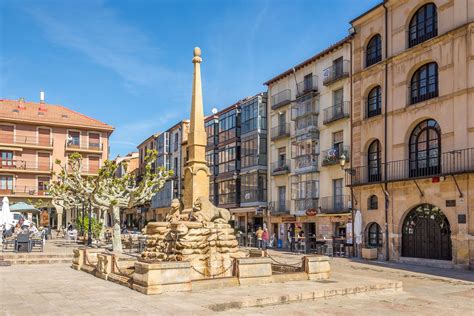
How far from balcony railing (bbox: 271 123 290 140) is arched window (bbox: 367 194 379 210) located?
10.8 meters

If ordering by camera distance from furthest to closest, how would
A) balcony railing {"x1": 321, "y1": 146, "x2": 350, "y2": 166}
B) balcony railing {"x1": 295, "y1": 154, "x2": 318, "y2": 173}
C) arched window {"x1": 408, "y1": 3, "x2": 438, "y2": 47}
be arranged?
balcony railing {"x1": 295, "y1": 154, "x2": 318, "y2": 173} < balcony railing {"x1": 321, "y1": 146, "x2": 350, "y2": 166} < arched window {"x1": 408, "y1": 3, "x2": 438, "y2": 47}

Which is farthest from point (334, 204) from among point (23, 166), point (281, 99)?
point (23, 166)

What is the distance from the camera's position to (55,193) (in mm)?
36938

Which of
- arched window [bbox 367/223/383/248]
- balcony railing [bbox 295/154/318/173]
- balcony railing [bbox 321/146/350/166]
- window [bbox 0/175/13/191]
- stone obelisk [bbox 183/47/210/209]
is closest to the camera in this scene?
stone obelisk [bbox 183/47/210/209]

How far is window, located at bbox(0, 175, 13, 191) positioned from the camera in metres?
54.2

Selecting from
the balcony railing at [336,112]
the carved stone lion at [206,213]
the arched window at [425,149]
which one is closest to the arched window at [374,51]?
the balcony railing at [336,112]

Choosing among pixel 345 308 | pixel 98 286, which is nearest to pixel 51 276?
pixel 98 286

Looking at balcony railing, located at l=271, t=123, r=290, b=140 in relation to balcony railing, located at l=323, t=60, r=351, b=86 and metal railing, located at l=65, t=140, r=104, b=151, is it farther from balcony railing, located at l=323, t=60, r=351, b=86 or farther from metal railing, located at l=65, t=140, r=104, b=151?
metal railing, located at l=65, t=140, r=104, b=151

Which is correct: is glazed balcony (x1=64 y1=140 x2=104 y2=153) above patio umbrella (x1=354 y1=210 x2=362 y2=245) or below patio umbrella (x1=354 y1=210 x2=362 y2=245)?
above

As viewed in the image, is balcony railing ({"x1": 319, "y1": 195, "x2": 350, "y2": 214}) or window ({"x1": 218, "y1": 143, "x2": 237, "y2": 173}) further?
window ({"x1": 218, "y1": 143, "x2": 237, "y2": 173})

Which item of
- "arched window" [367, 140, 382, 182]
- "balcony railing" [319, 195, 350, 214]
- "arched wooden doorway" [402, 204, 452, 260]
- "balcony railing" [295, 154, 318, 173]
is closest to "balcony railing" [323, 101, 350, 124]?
"balcony railing" [295, 154, 318, 173]

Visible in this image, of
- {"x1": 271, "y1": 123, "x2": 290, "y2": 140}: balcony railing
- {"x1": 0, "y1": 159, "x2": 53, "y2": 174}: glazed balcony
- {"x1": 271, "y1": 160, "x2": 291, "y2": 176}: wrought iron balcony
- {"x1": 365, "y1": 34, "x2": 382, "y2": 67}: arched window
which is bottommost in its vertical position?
{"x1": 271, "y1": 160, "x2": 291, "y2": 176}: wrought iron balcony

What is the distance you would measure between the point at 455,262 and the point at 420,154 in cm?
524

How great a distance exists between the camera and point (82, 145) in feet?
195
